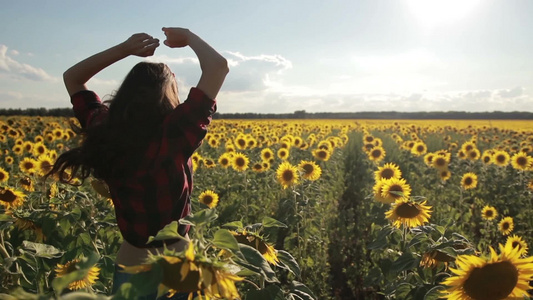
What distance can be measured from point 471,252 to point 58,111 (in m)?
48.9

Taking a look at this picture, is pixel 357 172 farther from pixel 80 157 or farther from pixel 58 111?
pixel 58 111

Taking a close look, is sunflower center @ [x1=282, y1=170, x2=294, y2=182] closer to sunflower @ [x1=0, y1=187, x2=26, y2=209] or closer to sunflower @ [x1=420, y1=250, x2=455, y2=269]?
sunflower @ [x1=0, y1=187, x2=26, y2=209]

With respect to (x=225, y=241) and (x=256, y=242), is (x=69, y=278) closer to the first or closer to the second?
(x=225, y=241)

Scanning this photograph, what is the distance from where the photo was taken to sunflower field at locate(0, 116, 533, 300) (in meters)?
1.07

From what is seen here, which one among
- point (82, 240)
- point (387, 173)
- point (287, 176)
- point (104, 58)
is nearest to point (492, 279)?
point (104, 58)

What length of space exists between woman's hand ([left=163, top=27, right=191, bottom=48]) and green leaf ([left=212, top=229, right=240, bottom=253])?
4.10ft

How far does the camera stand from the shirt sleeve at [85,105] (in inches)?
90.8

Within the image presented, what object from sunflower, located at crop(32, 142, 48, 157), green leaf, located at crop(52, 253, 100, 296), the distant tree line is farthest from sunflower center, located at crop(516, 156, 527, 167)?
the distant tree line

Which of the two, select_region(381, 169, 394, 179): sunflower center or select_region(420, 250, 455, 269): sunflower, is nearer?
select_region(420, 250, 455, 269): sunflower

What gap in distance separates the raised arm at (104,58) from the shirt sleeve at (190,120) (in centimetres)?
47

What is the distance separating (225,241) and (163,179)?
0.97 m

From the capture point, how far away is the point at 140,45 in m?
2.18

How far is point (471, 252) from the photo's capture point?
1.88 m

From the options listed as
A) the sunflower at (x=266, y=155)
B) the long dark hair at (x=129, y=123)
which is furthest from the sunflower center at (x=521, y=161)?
the long dark hair at (x=129, y=123)
